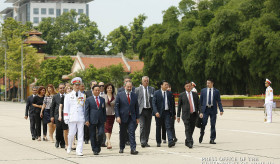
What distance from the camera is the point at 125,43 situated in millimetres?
116625

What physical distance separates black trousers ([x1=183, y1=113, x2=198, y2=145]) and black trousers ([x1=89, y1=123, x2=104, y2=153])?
8.15 ft

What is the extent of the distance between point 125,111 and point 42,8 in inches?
6894

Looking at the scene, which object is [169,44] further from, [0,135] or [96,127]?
[96,127]

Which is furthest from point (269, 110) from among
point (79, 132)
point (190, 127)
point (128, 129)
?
point (79, 132)

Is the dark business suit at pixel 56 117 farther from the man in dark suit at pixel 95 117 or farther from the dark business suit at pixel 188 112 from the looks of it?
the dark business suit at pixel 188 112

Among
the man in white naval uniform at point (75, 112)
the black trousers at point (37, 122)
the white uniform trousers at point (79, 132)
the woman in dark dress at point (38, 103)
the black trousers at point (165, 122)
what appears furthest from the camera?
the woman in dark dress at point (38, 103)

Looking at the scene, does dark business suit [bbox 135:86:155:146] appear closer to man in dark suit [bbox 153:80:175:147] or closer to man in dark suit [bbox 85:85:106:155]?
man in dark suit [bbox 153:80:175:147]

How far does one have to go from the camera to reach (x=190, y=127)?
575 inches

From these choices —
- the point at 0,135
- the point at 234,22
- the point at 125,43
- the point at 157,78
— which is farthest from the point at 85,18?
the point at 0,135

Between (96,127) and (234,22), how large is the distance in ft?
131

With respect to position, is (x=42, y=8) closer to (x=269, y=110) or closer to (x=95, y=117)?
(x=269, y=110)

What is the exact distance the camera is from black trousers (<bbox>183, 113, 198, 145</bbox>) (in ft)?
46.7

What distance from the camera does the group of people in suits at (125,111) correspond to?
12906mm

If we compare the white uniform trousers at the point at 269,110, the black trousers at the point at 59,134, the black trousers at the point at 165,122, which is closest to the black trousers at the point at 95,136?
the black trousers at the point at 59,134
